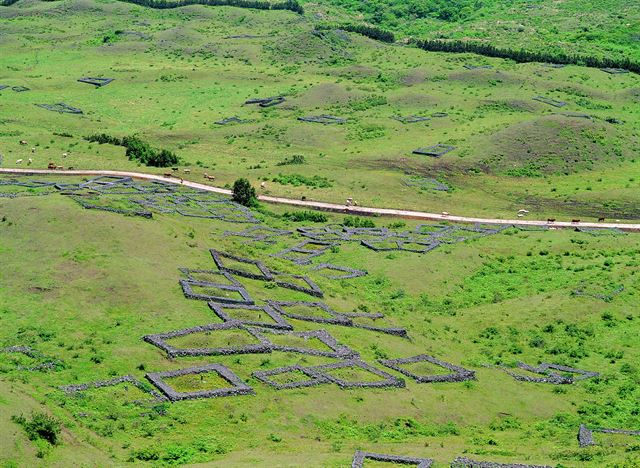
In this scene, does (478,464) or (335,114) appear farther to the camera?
(335,114)

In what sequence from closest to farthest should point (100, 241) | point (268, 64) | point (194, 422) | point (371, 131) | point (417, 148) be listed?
point (194, 422) < point (100, 241) < point (417, 148) < point (371, 131) < point (268, 64)

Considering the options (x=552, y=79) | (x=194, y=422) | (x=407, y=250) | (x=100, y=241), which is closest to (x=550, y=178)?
(x=407, y=250)

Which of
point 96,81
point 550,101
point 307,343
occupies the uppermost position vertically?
point 307,343

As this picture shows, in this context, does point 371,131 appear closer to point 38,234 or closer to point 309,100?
point 309,100

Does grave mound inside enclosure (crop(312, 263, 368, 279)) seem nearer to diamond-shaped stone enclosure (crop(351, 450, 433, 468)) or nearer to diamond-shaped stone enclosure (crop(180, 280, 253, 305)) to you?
diamond-shaped stone enclosure (crop(180, 280, 253, 305))

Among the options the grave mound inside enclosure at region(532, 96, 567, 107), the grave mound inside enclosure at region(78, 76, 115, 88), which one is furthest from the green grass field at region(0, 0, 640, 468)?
the grave mound inside enclosure at region(532, 96, 567, 107)

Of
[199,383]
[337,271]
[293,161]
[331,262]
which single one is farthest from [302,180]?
[199,383]

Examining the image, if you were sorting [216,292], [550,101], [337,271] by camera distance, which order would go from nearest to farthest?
1. [216,292]
2. [337,271]
3. [550,101]

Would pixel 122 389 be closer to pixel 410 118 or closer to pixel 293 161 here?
pixel 293 161
